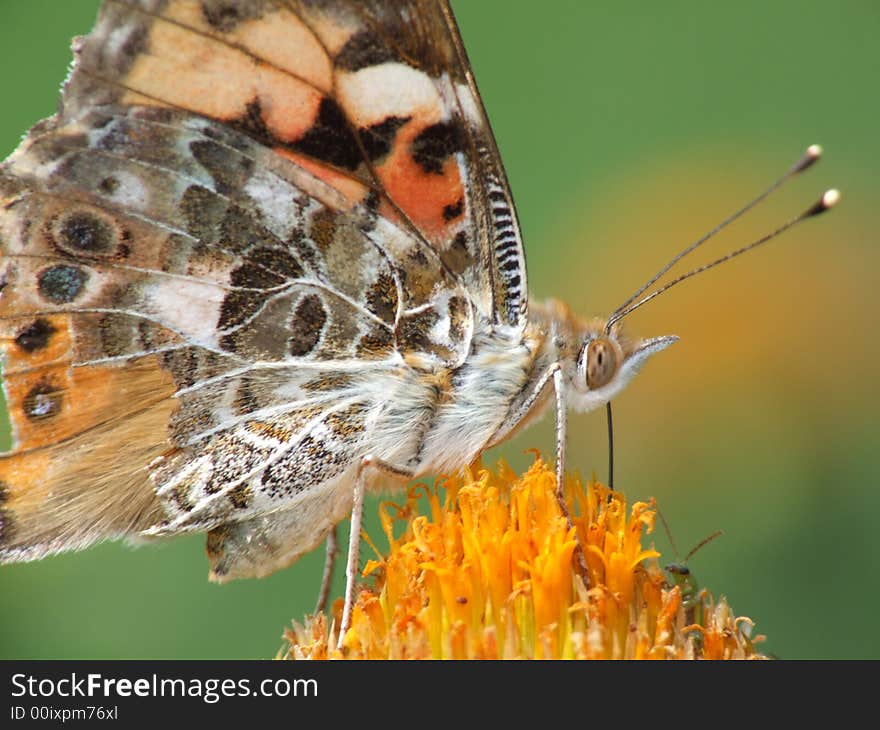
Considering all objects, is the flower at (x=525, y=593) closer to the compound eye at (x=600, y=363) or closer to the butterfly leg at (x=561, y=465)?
the butterfly leg at (x=561, y=465)

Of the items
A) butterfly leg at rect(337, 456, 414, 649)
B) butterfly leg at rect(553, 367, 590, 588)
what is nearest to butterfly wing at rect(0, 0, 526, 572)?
butterfly leg at rect(337, 456, 414, 649)

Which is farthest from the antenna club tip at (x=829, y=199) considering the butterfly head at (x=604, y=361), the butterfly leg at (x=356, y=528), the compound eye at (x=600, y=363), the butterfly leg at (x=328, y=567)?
the butterfly leg at (x=328, y=567)

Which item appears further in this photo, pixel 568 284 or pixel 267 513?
pixel 568 284

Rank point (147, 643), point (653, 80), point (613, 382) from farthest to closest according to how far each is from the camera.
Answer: point (653, 80), point (147, 643), point (613, 382)

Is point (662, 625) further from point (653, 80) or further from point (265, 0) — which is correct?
point (653, 80)

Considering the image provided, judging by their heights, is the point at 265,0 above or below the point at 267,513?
above

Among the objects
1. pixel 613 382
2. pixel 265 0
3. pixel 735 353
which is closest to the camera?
pixel 265 0

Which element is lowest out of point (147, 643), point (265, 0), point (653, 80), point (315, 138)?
point (147, 643)

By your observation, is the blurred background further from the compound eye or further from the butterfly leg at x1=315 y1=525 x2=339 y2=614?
the compound eye

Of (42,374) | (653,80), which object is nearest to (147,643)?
Answer: (42,374)
